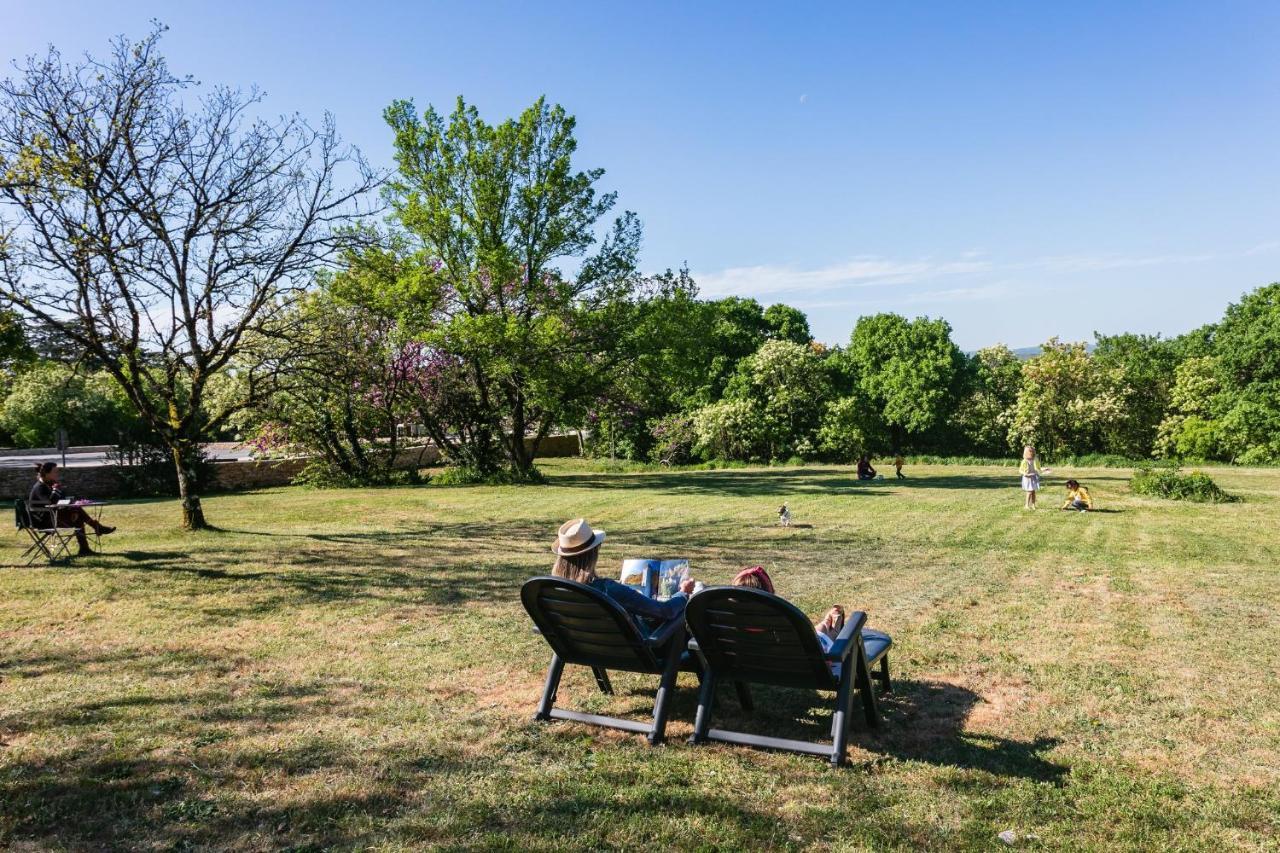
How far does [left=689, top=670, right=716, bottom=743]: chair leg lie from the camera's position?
501 cm

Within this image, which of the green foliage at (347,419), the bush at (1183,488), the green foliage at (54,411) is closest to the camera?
the bush at (1183,488)

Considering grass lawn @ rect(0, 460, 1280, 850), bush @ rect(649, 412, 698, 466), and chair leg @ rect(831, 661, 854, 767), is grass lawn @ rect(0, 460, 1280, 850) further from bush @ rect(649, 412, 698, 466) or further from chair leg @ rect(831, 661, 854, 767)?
bush @ rect(649, 412, 698, 466)

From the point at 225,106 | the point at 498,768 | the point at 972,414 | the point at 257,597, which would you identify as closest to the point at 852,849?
the point at 498,768

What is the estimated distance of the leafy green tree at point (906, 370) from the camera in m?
49.5

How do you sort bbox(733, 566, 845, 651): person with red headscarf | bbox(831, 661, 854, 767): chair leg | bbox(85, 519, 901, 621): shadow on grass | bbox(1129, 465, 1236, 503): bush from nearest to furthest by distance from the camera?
bbox(831, 661, 854, 767): chair leg, bbox(733, 566, 845, 651): person with red headscarf, bbox(85, 519, 901, 621): shadow on grass, bbox(1129, 465, 1236, 503): bush

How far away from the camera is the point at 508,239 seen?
25.9m

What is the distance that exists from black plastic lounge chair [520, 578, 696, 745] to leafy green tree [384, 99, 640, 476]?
1917 centimetres

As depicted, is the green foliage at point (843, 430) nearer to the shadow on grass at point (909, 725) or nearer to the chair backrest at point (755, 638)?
the shadow on grass at point (909, 725)

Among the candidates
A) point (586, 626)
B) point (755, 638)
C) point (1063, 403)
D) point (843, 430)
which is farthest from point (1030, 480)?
point (1063, 403)

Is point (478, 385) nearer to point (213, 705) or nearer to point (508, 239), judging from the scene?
point (508, 239)

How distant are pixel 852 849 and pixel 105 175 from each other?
1478 cm

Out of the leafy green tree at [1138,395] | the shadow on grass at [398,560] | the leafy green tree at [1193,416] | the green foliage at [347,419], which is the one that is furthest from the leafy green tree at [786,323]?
the shadow on grass at [398,560]

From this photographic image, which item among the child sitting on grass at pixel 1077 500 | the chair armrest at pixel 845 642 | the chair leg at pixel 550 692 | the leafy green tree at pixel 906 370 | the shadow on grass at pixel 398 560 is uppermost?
the leafy green tree at pixel 906 370

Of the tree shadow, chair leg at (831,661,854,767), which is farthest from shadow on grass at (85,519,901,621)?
the tree shadow
